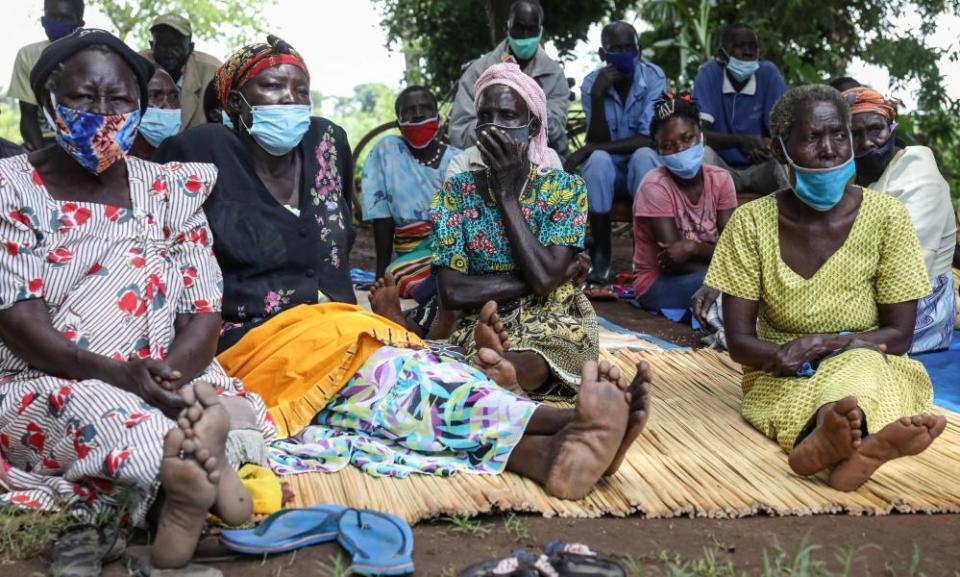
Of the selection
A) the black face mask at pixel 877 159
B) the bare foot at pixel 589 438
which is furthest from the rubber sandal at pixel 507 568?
the black face mask at pixel 877 159

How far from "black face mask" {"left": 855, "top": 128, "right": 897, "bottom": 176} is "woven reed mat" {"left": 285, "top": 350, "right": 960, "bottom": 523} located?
171 cm

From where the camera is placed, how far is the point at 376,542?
2652 mm

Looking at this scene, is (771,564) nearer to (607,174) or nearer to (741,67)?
(607,174)

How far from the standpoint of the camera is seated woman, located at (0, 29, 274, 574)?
272cm

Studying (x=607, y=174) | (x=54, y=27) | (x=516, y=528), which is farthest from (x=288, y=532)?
(x=54, y=27)

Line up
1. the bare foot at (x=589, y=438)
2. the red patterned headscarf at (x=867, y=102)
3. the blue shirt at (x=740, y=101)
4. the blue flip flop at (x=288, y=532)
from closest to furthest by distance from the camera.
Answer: the blue flip flop at (x=288, y=532)
the bare foot at (x=589, y=438)
the red patterned headscarf at (x=867, y=102)
the blue shirt at (x=740, y=101)

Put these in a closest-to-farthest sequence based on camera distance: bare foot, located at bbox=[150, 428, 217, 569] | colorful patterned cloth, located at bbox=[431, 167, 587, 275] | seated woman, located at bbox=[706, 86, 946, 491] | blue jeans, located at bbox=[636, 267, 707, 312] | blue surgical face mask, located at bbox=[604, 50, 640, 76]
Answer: bare foot, located at bbox=[150, 428, 217, 569] < seated woman, located at bbox=[706, 86, 946, 491] < colorful patterned cloth, located at bbox=[431, 167, 587, 275] < blue jeans, located at bbox=[636, 267, 707, 312] < blue surgical face mask, located at bbox=[604, 50, 640, 76]

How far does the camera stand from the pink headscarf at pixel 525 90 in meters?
4.17

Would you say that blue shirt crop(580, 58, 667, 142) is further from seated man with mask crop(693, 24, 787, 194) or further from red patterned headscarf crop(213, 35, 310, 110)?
red patterned headscarf crop(213, 35, 310, 110)

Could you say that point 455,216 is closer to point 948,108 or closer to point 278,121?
point 278,121

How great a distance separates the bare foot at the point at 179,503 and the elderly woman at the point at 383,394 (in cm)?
76

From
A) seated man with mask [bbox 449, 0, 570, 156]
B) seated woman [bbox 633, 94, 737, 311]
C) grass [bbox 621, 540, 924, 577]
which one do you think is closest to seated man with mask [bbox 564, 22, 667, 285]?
seated man with mask [bbox 449, 0, 570, 156]

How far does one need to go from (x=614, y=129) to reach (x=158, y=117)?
11.4 feet

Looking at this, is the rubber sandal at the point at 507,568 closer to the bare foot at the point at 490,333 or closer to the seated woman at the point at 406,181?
the bare foot at the point at 490,333
